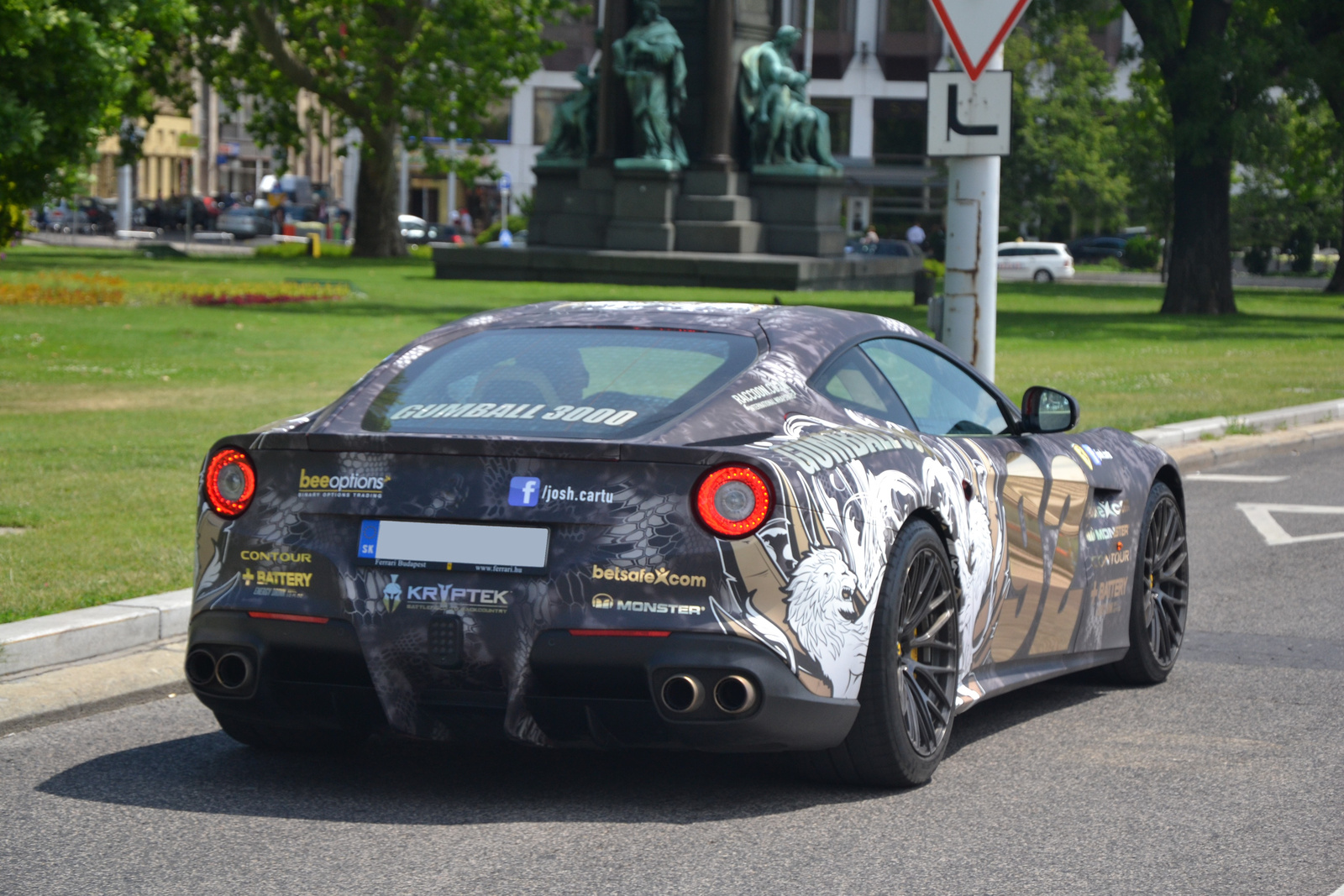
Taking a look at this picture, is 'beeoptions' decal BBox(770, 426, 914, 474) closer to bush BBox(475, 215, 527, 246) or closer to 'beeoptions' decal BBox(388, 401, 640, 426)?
'beeoptions' decal BBox(388, 401, 640, 426)

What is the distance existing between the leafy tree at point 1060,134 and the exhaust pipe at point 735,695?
64.0m

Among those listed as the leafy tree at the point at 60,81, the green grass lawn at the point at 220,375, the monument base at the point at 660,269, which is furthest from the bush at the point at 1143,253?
the leafy tree at the point at 60,81

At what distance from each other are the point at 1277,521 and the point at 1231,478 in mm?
2189

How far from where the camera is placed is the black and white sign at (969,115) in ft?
33.5

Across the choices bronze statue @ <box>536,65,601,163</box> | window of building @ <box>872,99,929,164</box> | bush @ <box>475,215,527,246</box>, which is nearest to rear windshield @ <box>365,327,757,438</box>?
bronze statue @ <box>536,65,601,163</box>

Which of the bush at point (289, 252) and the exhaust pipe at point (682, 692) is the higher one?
the bush at point (289, 252)

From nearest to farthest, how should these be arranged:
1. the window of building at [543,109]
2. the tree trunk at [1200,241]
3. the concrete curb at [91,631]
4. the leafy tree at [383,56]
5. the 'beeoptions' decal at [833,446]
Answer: the 'beeoptions' decal at [833,446], the concrete curb at [91,631], the tree trunk at [1200,241], the leafy tree at [383,56], the window of building at [543,109]

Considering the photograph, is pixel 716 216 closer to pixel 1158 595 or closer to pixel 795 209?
pixel 795 209

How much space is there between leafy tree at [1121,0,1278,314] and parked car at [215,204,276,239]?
158 feet

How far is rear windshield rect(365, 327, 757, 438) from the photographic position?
4.95m

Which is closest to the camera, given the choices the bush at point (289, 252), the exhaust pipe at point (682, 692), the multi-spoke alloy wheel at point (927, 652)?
the exhaust pipe at point (682, 692)

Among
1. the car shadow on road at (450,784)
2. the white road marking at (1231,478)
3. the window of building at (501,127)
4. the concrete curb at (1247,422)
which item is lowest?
the car shadow on road at (450,784)

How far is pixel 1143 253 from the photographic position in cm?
7231

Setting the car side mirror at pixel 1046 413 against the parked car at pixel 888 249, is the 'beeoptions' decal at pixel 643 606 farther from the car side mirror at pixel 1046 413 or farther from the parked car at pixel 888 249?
the parked car at pixel 888 249
